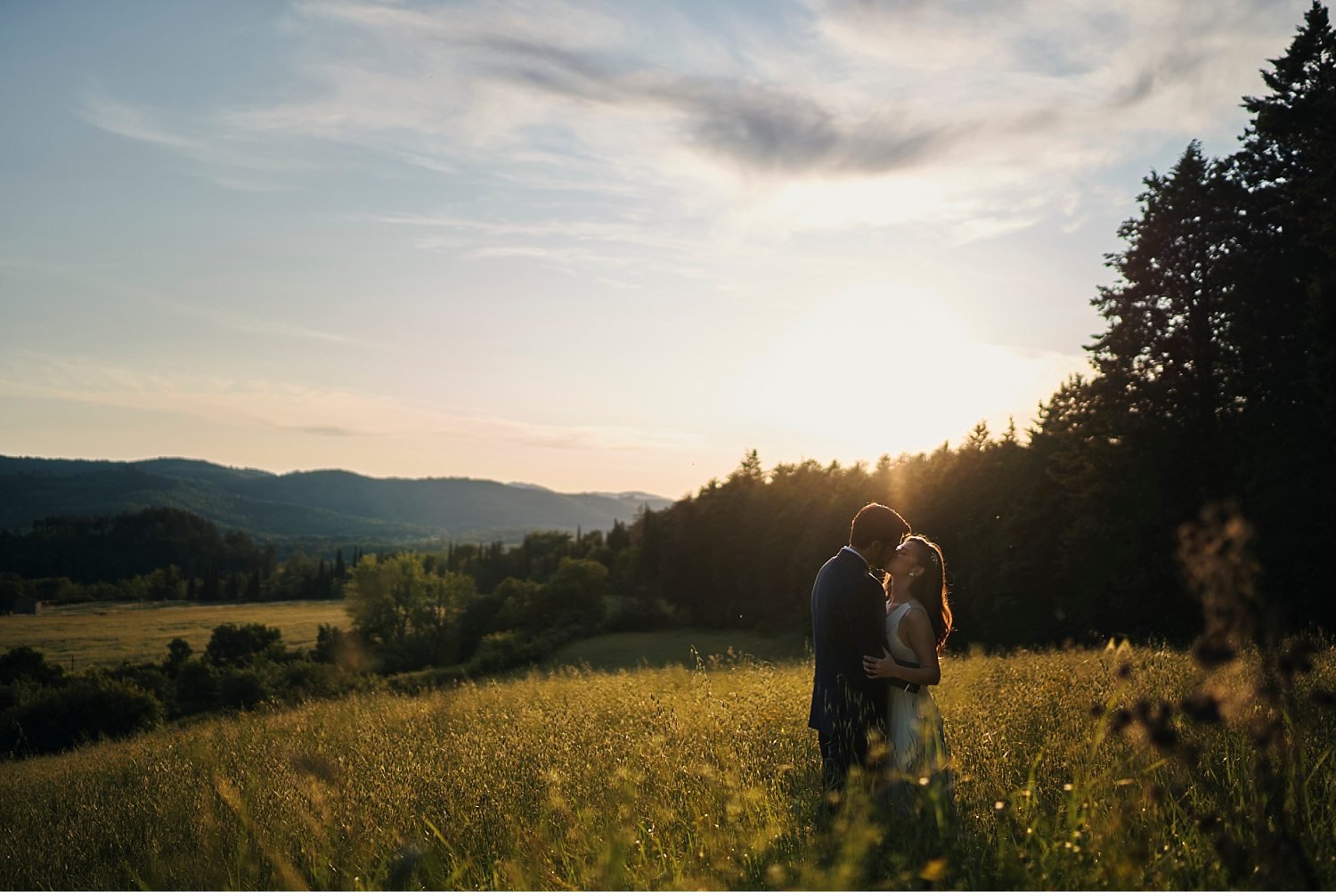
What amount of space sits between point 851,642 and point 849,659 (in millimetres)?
114

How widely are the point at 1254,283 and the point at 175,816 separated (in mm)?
26585

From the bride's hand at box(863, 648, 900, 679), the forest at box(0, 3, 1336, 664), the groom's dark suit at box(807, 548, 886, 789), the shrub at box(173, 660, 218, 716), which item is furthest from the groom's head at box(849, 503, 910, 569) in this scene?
the shrub at box(173, 660, 218, 716)

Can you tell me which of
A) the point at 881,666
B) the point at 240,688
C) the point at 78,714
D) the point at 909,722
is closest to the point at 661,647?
the point at 240,688

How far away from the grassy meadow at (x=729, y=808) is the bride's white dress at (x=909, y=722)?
0.28 meters

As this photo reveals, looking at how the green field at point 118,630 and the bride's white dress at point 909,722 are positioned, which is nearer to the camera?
the bride's white dress at point 909,722

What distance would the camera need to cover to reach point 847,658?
5.36 m

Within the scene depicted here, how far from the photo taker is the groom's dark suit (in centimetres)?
524

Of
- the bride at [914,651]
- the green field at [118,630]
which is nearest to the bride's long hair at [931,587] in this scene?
the bride at [914,651]

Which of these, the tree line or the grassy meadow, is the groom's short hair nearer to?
the grassy meadow

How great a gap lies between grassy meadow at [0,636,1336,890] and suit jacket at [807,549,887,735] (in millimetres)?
568

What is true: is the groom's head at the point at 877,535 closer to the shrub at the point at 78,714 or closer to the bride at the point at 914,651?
the bride at the point at 914,651

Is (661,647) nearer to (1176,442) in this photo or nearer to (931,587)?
(1176,442)

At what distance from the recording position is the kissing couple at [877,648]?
518cm

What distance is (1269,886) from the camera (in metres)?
3.17
